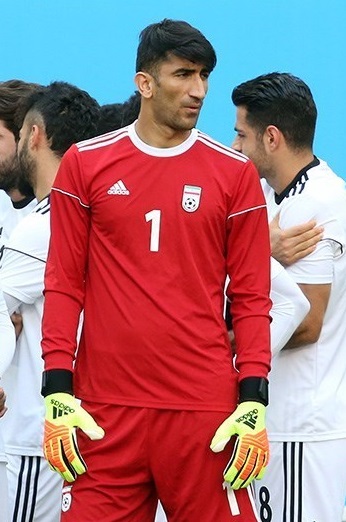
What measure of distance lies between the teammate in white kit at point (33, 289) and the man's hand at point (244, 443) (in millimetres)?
817

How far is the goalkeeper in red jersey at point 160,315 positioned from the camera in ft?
11.0

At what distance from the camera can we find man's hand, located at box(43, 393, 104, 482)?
3.31 m

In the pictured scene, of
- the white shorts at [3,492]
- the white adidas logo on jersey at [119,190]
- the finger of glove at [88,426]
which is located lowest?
the white shorts at [3,492]

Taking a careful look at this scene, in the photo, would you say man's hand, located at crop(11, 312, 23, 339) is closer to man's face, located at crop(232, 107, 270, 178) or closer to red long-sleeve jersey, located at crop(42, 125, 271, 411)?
red long-sleeve jersey, located at crop(42, 125, 271, 411)

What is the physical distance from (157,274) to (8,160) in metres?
1.38

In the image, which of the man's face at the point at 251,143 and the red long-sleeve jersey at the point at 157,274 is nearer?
the red long-sleeve jersey at the point at 157,274

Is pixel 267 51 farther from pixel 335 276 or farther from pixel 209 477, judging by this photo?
pixel 209 477

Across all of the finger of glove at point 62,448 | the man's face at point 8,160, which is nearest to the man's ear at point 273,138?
the man's face at point 8,160

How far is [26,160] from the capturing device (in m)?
4.18

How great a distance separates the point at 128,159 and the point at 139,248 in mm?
217

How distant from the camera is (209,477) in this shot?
133 inches

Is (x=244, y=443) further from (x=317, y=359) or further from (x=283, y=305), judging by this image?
(x=317, y=359)

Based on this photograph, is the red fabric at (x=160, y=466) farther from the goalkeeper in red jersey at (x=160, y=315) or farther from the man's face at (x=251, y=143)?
the man's face at (x=251, y=143)

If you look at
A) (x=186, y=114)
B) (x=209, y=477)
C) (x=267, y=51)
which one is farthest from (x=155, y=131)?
(x=267, y=51)
